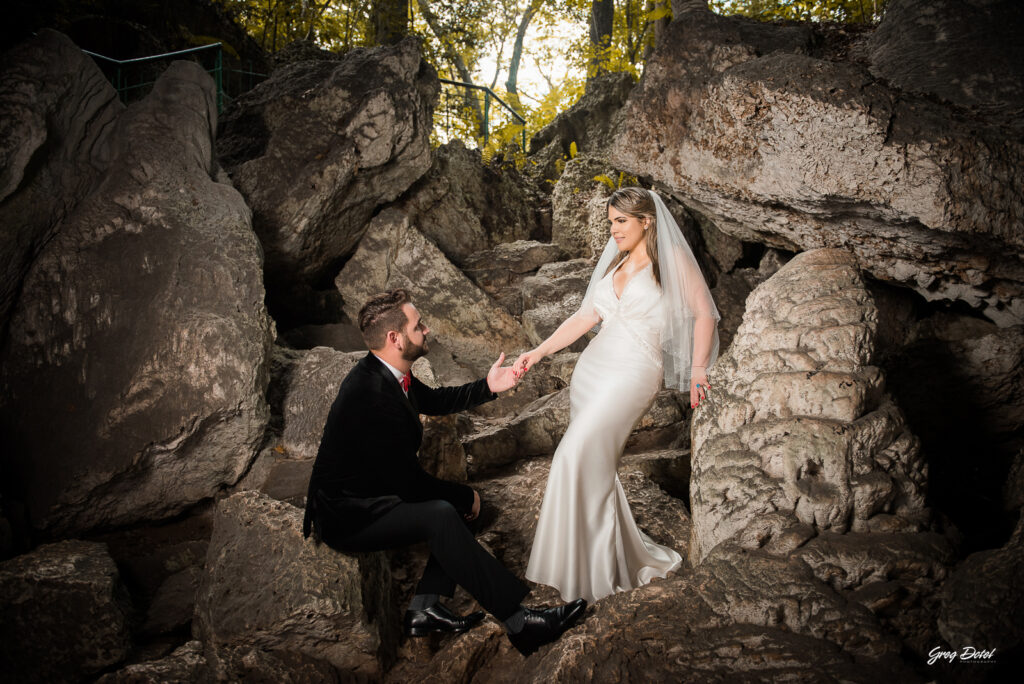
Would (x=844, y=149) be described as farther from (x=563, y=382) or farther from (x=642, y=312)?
(x=563, y=382)

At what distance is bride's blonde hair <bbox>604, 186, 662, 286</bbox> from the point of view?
3693 millimetres

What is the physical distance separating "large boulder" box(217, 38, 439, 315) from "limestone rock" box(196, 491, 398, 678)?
3946 mm

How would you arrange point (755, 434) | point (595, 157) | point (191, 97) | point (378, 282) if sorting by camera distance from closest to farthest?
point (755, 434), point (191, 97), point (378, 282), point (595, 157)

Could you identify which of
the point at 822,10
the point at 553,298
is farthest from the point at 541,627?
the point at 822,10

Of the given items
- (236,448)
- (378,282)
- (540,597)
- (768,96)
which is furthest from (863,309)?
(378,282)

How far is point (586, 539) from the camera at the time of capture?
3.48 metres

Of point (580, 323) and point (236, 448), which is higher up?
point (580, 323)

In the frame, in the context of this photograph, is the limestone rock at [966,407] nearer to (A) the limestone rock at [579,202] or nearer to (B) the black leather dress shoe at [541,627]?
(B) the black leather dress shoe at [541,627]

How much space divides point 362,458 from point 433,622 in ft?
3.50

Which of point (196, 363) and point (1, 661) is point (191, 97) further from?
point (1, 661)

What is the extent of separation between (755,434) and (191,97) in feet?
19.1

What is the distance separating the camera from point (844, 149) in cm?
436

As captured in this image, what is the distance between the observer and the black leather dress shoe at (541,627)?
3.10 metres

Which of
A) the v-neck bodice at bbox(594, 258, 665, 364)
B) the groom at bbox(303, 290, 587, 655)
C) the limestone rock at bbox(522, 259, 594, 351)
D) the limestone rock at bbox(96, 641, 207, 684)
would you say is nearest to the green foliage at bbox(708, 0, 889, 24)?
the limestone rock at bbox(522, 259, 594, 351)
